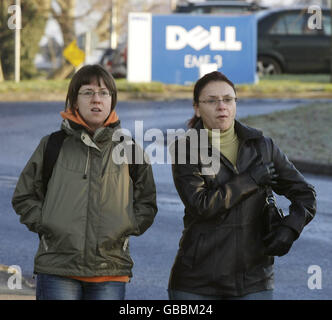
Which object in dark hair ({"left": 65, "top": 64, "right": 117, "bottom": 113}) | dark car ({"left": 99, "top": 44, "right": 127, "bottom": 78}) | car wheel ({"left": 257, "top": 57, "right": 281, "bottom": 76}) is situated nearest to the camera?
dark hair ({"left": 65, "top": 64, "right": 117, "bottom": 113})

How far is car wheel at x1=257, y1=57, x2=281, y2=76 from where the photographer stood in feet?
85.1

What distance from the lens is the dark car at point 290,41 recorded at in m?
25.4

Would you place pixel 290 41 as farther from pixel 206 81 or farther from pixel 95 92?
pixel 95 92

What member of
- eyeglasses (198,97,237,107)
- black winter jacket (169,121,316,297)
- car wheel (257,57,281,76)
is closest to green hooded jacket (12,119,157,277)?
black winter jacket (169,121,316,297)

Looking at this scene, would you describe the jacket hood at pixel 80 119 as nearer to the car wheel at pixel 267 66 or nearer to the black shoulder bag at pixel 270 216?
the black shoulder bag at pixel 270 216

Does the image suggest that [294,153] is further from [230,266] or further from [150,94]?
[230,266]

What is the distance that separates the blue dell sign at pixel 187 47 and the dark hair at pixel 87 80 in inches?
738

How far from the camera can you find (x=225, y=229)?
4.15 meters

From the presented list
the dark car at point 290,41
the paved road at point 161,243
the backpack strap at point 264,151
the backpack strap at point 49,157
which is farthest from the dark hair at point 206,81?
the dark car at point 290,41

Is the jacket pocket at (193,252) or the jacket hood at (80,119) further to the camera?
the jacket hood at (80,119)

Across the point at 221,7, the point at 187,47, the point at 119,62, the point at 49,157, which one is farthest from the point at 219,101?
the point at 221,7

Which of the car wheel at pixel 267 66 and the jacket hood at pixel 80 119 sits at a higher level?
the car wheel at pixel 267 66

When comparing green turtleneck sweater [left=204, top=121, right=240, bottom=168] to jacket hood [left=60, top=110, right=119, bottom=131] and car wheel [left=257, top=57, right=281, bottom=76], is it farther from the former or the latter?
car wheel [left=257, top=57, right=281, bottom=76]
